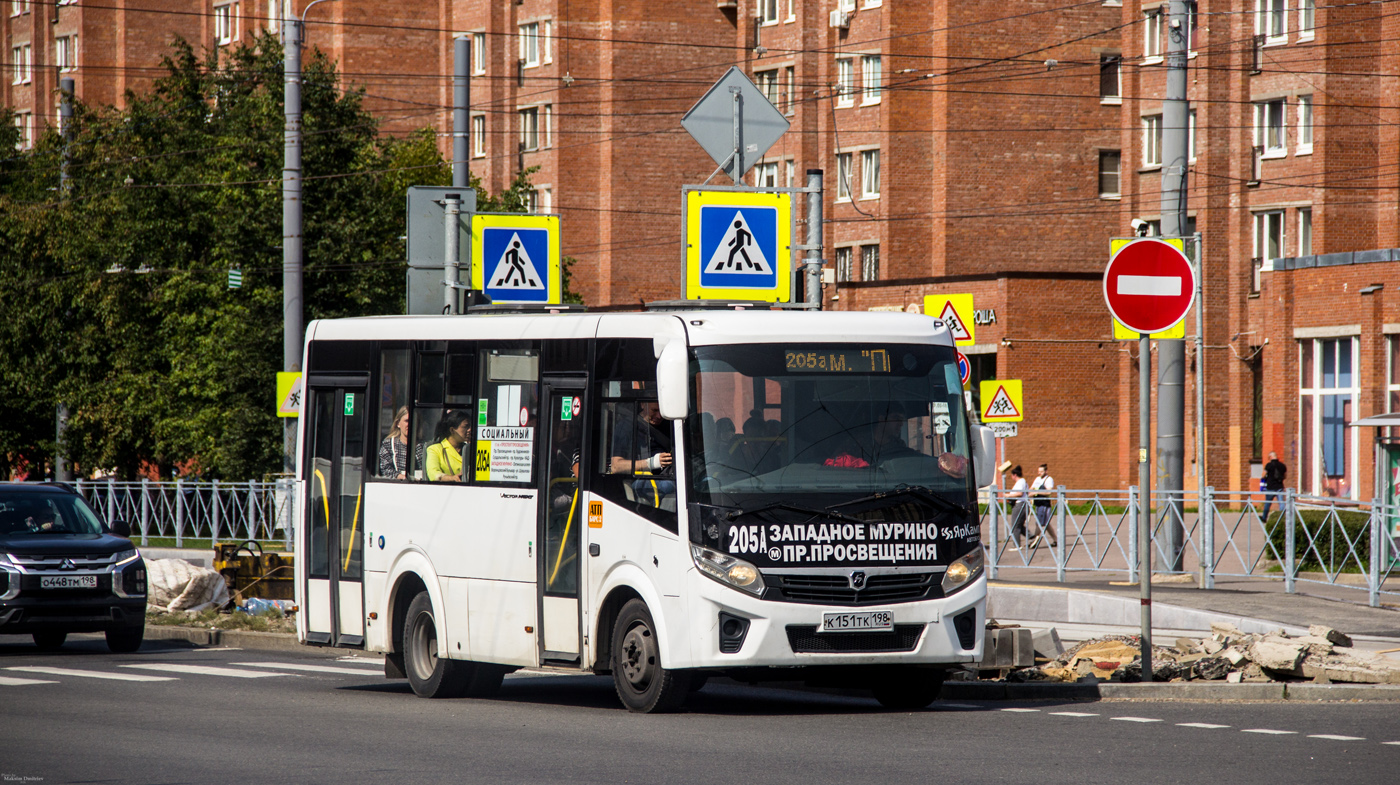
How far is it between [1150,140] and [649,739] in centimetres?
4953

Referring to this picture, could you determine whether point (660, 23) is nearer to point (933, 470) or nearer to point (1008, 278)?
point (1008, 278)

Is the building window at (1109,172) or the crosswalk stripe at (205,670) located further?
the building window at (1109,172)

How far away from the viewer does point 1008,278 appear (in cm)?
5531

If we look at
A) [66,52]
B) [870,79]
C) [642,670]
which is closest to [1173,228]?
[642,670]

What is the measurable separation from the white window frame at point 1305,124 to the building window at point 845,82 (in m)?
15.2

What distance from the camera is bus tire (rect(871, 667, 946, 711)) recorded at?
1367cm

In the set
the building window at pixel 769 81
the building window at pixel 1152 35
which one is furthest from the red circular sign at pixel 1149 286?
the building window at pixel 769 81

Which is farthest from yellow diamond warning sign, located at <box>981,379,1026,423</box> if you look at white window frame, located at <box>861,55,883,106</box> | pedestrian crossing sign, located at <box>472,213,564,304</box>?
white window frame, located at <box>861,55,883,106</box>

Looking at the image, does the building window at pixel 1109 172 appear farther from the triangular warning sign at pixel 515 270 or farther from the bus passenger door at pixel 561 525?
the bus passenger door at pixel 561 525

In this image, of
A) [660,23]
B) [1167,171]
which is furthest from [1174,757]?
[660,23]

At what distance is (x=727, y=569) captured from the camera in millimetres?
12773

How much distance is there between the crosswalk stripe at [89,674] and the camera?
16.9 metres

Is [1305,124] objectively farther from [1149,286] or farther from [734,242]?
[1149,286]

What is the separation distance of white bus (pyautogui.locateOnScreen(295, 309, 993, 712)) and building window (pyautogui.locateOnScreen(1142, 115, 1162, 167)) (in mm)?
45937
